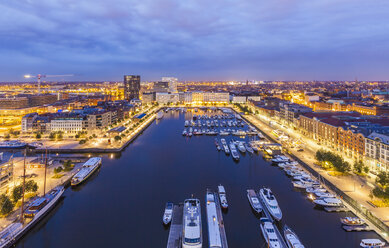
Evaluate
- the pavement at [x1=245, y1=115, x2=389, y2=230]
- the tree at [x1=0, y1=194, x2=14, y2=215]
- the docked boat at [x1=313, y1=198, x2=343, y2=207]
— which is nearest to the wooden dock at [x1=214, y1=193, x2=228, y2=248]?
the docked boat at [x1=313, y1=198, x2=343, y2=207]

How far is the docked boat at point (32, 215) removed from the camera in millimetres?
5744

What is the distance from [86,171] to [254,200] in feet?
21.0

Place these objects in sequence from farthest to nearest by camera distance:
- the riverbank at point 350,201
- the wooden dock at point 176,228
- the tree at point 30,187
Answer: the tree at point 30,187 < the riverbank at point 350,201 < the wooden dock at point 176,228

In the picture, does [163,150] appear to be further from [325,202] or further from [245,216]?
[325,202]

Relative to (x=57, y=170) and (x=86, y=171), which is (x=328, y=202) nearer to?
(x=86, y=171)

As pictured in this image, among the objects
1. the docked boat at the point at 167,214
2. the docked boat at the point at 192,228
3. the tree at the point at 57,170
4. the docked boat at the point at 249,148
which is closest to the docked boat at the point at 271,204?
the docked boat at the point at 192,228

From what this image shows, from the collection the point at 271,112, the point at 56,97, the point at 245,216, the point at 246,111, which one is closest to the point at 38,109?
the point at 56,97

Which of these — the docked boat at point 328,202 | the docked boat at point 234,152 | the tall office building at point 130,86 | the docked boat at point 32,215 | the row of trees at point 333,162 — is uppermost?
the tall office building at point 130,86

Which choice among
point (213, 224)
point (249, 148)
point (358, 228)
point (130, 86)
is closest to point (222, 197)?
point (213, 224)

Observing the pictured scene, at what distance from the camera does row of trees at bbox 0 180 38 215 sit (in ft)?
21.6

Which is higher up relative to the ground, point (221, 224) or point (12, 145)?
point (12, 145)

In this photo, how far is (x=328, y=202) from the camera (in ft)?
24.3

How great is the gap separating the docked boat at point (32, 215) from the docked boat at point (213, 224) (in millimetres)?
4445

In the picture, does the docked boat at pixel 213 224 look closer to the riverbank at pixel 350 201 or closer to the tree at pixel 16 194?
the riverbank at pixel 350 201
